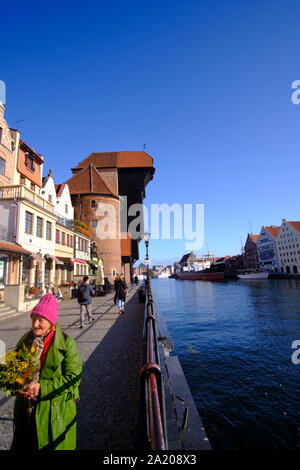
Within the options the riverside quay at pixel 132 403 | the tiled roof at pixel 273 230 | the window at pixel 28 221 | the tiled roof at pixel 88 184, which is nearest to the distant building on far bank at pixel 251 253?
the tiled roof at pixel 273 230

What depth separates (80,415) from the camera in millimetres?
3438

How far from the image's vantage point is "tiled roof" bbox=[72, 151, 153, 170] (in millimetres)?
50297

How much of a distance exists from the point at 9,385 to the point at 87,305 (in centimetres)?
809

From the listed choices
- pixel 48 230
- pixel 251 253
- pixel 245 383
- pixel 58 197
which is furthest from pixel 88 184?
pixel 251 253

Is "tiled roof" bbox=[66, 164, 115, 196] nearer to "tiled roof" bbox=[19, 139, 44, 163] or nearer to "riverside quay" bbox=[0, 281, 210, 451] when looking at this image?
"tiled roof" bbox=[19, 139, 44, 163]

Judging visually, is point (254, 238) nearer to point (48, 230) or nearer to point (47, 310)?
point (48, 230)

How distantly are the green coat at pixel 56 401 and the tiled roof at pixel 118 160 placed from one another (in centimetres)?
4950

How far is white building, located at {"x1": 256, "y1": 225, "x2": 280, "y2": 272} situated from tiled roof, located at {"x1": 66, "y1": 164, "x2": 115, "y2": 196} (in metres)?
79.0

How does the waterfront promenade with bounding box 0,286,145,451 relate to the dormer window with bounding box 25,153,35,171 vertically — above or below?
below

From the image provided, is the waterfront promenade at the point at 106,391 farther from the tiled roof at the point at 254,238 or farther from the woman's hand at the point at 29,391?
the tiled roof at the point at 254,238

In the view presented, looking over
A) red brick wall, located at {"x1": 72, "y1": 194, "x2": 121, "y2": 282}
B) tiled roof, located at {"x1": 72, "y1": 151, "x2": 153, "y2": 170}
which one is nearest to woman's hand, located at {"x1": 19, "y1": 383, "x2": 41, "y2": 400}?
red brick wall, located at {"x1": 72, "y1": 194, "x2": 121, "y2": 282}

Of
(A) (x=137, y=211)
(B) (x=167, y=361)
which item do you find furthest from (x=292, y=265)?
(B) (x=167, y=361)

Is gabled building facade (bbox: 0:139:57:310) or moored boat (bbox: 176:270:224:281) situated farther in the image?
moored boat (bbox: 176:270:224:281)
